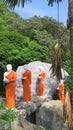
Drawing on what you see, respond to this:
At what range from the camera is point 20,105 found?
16484mm

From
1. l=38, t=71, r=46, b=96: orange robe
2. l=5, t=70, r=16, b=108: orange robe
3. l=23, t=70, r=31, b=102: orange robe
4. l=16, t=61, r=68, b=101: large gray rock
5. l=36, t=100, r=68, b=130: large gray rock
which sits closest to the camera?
l=36, t=100, r=68, b=130: large gray rock

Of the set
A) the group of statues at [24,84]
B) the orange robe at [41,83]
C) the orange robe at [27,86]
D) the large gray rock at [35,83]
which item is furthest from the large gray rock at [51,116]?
the large gray rock at [35,83]

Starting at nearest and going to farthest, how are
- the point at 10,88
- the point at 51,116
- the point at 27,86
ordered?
the point at 51,116 → the point at 10,88 → the point at 27,86

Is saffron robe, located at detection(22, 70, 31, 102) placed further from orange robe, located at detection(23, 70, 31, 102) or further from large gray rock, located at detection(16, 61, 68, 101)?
large gray rock, located at detection(16, 61, 68, 101)

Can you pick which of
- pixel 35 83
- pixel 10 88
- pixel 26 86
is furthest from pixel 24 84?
pixel 35 83

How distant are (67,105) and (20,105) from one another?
8251 mm

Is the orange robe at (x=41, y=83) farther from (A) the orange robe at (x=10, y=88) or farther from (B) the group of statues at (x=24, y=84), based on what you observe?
(A) the orange robe at (x=10, y=88)

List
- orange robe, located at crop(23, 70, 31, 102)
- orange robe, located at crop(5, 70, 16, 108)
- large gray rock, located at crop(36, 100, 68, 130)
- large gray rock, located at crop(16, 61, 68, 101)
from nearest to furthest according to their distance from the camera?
large gray rock, located at crop(36, 100, 68, 130) → orange robe, located at crop(5, 70, 16, 108) → orange robe, located at crop(23, 70, 31, 102) → large gray rock, located at crop(16, 61, 68, 101)

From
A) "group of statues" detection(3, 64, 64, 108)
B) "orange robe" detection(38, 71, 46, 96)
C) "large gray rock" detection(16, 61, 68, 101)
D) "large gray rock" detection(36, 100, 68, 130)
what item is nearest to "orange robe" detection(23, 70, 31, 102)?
"group of statues" detection(3, 64, 64, 108)

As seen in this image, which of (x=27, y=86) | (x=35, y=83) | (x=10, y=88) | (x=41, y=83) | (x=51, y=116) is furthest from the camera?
(x=35, y=83)

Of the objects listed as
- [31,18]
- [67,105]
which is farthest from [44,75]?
[31,18]

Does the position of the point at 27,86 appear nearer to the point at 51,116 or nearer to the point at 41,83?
the point at 41,83

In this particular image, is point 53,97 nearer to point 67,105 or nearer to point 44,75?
point 44,75

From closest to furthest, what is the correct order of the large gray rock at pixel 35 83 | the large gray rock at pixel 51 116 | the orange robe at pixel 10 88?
the large gray rock at pixel 51 116
the orange robe at pixel 10 88
the large gray rock at pixel 35 83
